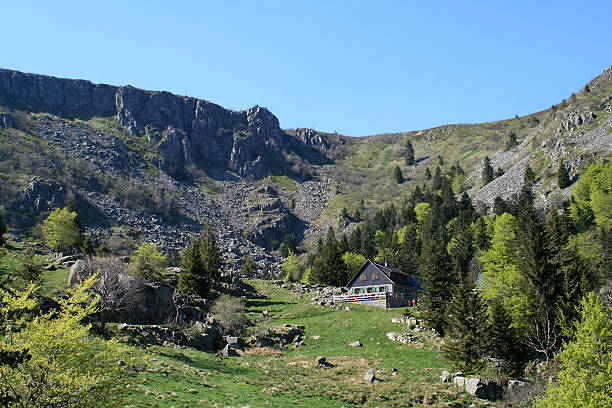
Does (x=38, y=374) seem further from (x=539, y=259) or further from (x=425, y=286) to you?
(x=425, y=286)

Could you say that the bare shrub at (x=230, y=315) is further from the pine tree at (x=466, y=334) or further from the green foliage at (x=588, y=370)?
the green foliage at (x=588, y=370)

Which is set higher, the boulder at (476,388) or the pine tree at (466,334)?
the pine tree at (466,334)

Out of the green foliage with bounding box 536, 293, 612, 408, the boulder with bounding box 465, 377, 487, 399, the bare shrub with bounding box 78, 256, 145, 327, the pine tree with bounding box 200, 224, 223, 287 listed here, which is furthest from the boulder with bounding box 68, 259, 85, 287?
the green foliage with bounding box 536, 293, 612, 408

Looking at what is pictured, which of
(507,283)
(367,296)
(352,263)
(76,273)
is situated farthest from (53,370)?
(352,263)

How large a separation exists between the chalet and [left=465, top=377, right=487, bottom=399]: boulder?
108ft

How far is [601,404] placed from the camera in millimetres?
20312

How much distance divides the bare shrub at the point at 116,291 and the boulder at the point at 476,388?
33.0 meters

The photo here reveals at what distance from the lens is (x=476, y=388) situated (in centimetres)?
2916

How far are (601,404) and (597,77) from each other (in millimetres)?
199992

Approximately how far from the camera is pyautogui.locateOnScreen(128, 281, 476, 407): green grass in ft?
76.2

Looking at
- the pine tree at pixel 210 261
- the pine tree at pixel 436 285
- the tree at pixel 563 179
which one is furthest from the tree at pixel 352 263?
the tree at pixel 563 179

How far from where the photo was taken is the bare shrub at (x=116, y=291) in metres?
40.5

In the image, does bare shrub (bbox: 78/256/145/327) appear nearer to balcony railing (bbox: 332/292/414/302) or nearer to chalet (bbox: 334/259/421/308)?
balcony railing (bbox: 332/292/414/302)

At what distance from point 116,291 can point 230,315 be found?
47.7ft
